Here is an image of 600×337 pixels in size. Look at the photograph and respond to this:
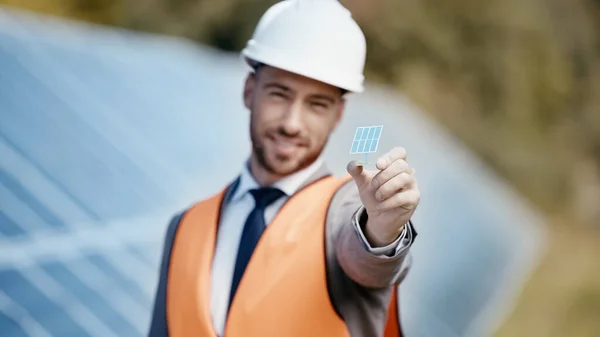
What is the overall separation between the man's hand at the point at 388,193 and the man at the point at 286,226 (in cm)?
10

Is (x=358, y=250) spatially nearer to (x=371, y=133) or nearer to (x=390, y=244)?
(x=390, y=244)

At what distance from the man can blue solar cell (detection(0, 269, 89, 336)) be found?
0.62 feet

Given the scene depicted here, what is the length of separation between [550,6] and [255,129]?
90 cm

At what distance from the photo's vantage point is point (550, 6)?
195cm

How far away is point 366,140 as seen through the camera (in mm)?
1218

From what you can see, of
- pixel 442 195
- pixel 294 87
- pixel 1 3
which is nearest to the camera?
pixel 294 87

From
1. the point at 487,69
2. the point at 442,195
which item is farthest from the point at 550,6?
the point at 442,195

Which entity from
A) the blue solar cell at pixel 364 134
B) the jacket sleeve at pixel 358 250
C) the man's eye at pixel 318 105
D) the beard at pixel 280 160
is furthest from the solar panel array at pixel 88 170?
the blue solar cell at pixel 364 134

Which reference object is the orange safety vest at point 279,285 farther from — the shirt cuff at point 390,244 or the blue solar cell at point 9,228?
the blue solar cell at point 9,228

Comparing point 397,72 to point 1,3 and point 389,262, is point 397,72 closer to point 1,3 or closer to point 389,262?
point 389,262

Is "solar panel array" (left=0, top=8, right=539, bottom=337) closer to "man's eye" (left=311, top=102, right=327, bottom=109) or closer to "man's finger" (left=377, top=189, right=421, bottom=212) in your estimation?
"man's eye" (left=311, top=102, right=327, bottom=109)

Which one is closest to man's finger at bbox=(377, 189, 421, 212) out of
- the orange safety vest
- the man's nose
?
the orange safety vest

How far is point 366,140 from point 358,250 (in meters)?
0.18

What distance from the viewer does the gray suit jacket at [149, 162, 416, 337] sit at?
4.01 feet
